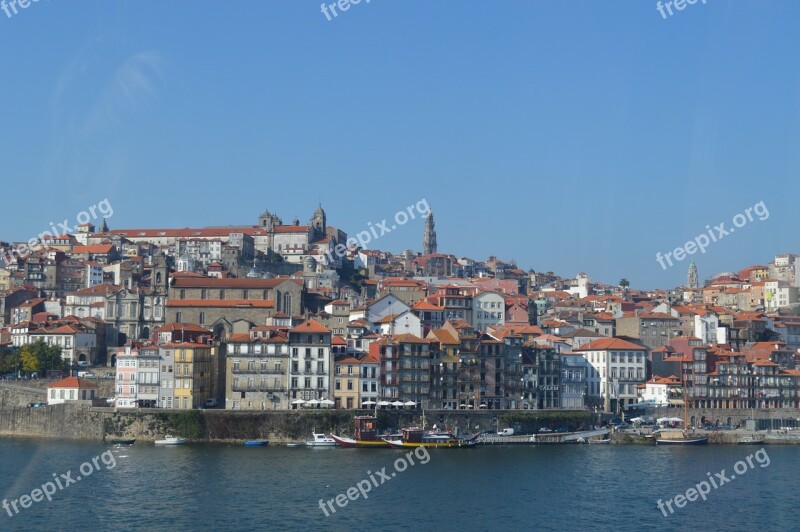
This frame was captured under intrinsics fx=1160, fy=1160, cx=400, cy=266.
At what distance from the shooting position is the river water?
40906 millimetres

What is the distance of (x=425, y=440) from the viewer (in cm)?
6456

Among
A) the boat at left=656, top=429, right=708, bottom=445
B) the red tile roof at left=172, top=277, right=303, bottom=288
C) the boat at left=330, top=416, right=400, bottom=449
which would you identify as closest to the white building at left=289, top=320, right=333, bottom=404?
the boat at left=330, top=416, right=400, bottom=449

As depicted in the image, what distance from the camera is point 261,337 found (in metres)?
69.1

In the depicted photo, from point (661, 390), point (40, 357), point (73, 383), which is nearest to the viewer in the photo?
point (73, 383)

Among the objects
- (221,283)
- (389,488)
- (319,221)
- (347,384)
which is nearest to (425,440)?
(347,384)

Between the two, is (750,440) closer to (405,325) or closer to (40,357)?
(405,325)

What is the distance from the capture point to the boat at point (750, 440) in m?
69.9

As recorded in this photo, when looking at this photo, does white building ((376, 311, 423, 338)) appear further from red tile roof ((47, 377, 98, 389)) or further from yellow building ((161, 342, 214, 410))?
red tile roof ((47, 377, 98, 389))

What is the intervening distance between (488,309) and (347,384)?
27.1 metres

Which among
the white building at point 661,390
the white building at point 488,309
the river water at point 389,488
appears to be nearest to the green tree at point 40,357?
the river water at point 389,488

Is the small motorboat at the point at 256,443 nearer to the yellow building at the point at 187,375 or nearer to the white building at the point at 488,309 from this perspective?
the yellow building at the point at 187,375

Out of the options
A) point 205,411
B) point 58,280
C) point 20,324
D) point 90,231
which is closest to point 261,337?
point 205,411

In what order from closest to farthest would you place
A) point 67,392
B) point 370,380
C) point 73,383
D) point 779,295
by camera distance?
point 370,380 → point 67,392 → point 73,383 → point 779,295

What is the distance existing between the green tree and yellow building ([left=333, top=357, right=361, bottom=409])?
23.5m
